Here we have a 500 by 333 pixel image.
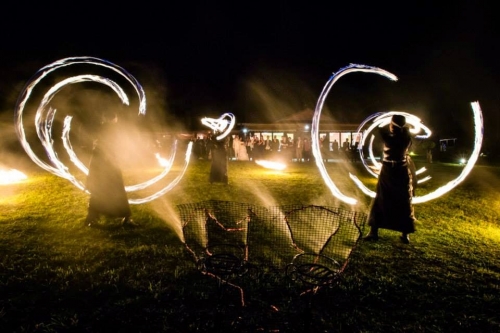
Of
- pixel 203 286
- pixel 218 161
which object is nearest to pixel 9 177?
pixel 218 161

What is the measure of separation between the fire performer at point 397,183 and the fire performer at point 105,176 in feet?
17.1

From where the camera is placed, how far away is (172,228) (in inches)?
286

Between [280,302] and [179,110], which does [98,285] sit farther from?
[179,110]

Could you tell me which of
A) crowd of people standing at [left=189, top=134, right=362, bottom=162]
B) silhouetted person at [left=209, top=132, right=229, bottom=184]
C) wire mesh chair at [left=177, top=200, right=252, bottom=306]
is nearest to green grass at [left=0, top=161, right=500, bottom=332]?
wire mesh chair at [left=177, top=200, right=252, bottom=306]

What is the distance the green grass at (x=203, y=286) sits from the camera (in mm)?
3807

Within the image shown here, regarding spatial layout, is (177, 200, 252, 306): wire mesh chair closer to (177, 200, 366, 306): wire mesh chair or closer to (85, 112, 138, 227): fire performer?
(177, 200, 366, 306): wire mesh chair

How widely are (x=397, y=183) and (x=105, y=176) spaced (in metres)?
5.67

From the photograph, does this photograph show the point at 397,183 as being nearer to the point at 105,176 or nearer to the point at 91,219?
the point at 105,176

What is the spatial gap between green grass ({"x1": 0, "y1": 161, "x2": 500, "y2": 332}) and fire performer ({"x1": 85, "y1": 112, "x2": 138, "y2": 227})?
14.3 inches

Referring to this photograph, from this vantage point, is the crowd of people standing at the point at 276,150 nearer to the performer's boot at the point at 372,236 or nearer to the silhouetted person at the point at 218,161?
the silhouetted person at the point at 218,161

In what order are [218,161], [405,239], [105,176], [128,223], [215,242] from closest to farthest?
[215,242], [405,239], [105,176], [128,223], [218,161]

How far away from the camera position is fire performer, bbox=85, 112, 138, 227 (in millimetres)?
7125

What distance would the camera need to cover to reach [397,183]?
6.40 m

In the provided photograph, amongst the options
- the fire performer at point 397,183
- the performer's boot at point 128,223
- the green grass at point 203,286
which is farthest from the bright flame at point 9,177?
the fire performer at point 397,183
